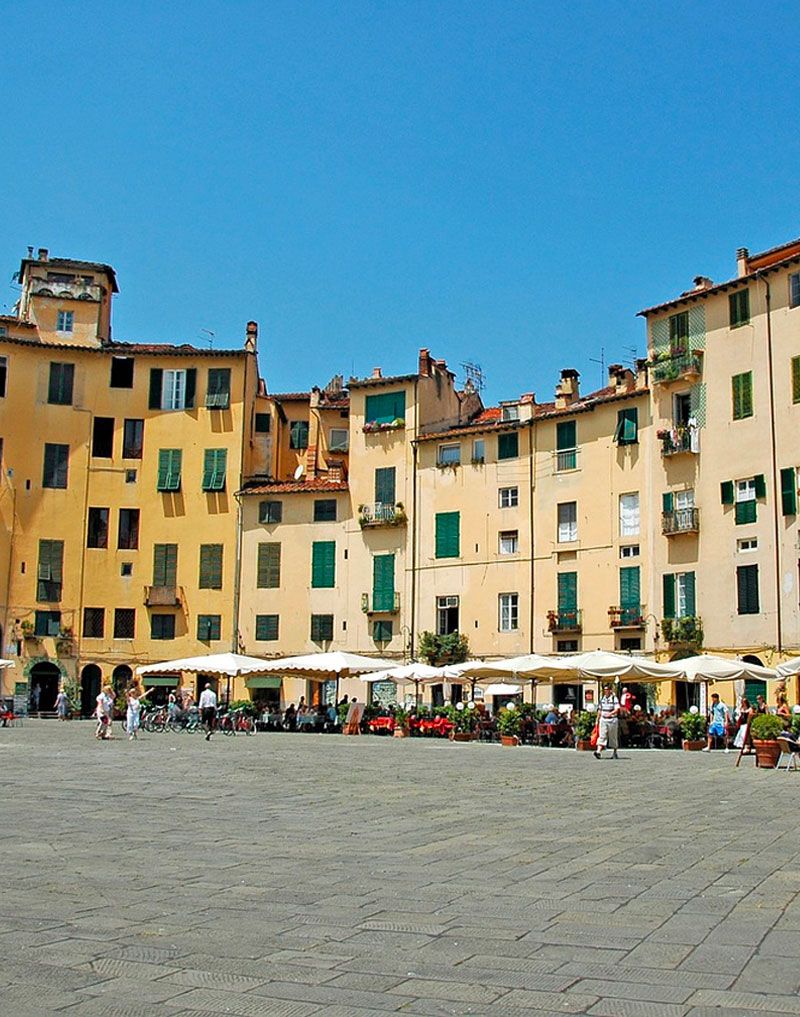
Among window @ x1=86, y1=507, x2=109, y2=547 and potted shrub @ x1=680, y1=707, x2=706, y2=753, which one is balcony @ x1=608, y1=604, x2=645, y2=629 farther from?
window @ x1=86, y1=507, x2=109, y2=547

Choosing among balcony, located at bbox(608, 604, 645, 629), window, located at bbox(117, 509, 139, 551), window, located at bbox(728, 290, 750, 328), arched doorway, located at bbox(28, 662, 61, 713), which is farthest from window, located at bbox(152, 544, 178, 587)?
window, located at bbox(728, 290, 750, 328)

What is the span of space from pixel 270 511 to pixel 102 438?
917cm

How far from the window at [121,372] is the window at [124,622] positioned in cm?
1092

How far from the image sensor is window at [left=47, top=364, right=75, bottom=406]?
5725 cm

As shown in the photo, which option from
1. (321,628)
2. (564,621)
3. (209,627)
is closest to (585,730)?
(564,621)

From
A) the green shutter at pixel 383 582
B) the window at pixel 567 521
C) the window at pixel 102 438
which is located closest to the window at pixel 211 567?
the window at pixel 102 438

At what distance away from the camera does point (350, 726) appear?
137ft

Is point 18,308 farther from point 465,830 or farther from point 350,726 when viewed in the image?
point 465,830

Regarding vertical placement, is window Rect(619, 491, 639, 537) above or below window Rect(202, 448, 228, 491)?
below

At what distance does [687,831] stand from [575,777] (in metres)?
8.26

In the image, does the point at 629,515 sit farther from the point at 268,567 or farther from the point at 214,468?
the point at 214,468

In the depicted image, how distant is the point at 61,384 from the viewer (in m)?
57.4

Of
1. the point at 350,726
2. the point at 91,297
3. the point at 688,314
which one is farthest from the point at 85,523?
the point at 688,314

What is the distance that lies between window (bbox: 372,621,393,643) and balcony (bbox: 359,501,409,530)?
14.4 feet
